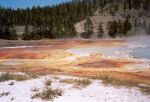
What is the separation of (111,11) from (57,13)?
19.0 metres

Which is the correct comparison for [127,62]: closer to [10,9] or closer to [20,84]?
[20,84]

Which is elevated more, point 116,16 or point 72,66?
point 116,16

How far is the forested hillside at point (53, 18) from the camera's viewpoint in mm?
88812

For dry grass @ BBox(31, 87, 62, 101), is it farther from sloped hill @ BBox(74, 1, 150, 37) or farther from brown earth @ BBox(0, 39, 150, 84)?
sloped hill @ BBox(74, 1, 150, 37)

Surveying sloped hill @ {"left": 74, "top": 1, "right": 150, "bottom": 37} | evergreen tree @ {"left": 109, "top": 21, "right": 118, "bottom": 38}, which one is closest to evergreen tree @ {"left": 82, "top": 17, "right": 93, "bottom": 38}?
sloped hill @ {"left": 74, "top": 1, "right": 150, "bottom": 37}

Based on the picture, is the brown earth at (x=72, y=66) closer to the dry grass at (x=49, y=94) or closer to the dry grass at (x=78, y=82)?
the dry grass at (x=78, y=82)

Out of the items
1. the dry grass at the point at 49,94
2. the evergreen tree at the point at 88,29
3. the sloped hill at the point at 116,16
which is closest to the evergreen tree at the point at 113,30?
the evergreen tree at the point at 88,29

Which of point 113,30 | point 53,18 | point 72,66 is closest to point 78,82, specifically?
point 72,66

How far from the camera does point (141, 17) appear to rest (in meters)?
110

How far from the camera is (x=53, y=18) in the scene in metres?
106

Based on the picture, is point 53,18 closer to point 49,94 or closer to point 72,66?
point 72,66

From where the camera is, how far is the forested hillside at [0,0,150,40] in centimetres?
8881

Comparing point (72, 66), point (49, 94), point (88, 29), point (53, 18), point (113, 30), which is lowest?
point (72, 66)

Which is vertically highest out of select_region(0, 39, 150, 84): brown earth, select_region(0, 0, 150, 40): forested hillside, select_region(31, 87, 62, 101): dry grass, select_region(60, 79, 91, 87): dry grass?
select_region(0, 0, 150, 40): forested hillside
